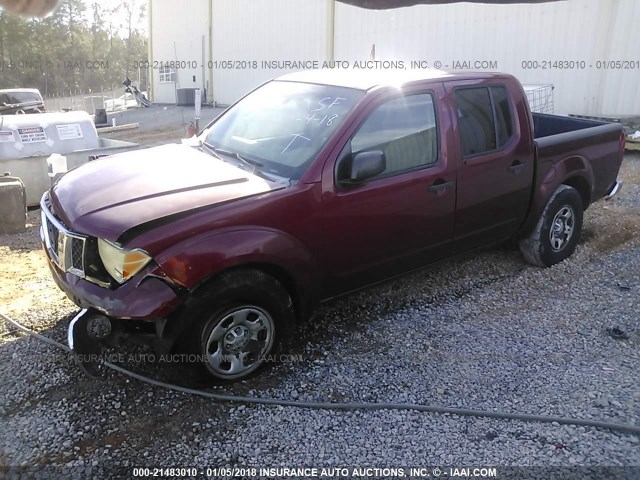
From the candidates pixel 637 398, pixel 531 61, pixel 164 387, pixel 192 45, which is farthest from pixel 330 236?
pixel 192 45

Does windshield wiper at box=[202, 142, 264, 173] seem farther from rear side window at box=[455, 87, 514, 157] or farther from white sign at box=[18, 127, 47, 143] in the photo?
white sign at box=[18, 127, 47, 143]

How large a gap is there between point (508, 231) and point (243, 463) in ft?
10.2

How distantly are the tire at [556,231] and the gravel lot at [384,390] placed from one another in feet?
1.33

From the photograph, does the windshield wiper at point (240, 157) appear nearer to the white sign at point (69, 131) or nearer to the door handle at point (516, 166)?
the door handle at point (516, 166)

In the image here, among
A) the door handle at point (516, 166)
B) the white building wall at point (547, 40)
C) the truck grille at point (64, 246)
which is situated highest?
the white building wall at point (547, 40)

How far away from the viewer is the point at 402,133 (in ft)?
12.4

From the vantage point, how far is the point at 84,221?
118 inches

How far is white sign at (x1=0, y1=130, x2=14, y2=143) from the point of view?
309 inches

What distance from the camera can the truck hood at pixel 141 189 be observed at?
296cm

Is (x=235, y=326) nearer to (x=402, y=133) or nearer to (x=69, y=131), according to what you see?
(x=402, y=133)

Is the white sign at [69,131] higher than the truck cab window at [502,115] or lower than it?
lower

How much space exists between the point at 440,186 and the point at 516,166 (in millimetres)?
937

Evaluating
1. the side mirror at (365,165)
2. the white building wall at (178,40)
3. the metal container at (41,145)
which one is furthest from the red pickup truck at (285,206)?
the white building wall at (178,40)

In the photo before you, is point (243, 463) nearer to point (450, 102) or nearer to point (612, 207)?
point (450, 102)
